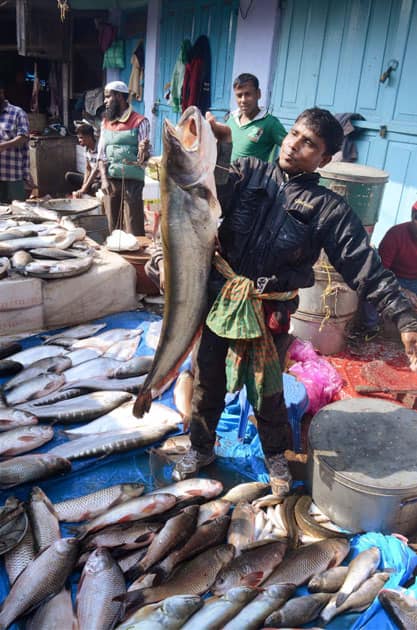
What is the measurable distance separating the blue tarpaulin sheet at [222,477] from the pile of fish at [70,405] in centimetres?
8

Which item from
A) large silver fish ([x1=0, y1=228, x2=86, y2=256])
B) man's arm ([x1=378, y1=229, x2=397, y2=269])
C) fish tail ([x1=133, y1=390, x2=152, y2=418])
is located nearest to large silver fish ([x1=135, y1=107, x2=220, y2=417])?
fish tail ([x1=133, y1=390, x2=152, y2=418])

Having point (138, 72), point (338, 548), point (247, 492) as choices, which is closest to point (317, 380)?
point (247, 492)

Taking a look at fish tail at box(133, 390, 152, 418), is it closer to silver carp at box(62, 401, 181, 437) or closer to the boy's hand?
silver carp at box(62, 401, 181, 437)

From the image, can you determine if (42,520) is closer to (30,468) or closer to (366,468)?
(30,468)

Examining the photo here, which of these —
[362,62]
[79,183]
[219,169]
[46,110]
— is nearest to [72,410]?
[219,169]

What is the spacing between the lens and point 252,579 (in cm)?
272

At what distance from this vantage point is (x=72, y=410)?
3990 mm

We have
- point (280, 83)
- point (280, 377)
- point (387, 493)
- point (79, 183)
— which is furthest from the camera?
point (79, 183)

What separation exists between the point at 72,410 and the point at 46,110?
13853 millimetres

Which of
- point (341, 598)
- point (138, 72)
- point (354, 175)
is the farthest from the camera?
point (138, 72)

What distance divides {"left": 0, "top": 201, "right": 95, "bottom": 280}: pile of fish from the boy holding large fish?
265cm

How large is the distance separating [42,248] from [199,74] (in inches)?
231

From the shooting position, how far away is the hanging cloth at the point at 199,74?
387 inches

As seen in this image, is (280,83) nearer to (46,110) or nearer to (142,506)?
(142,506)
